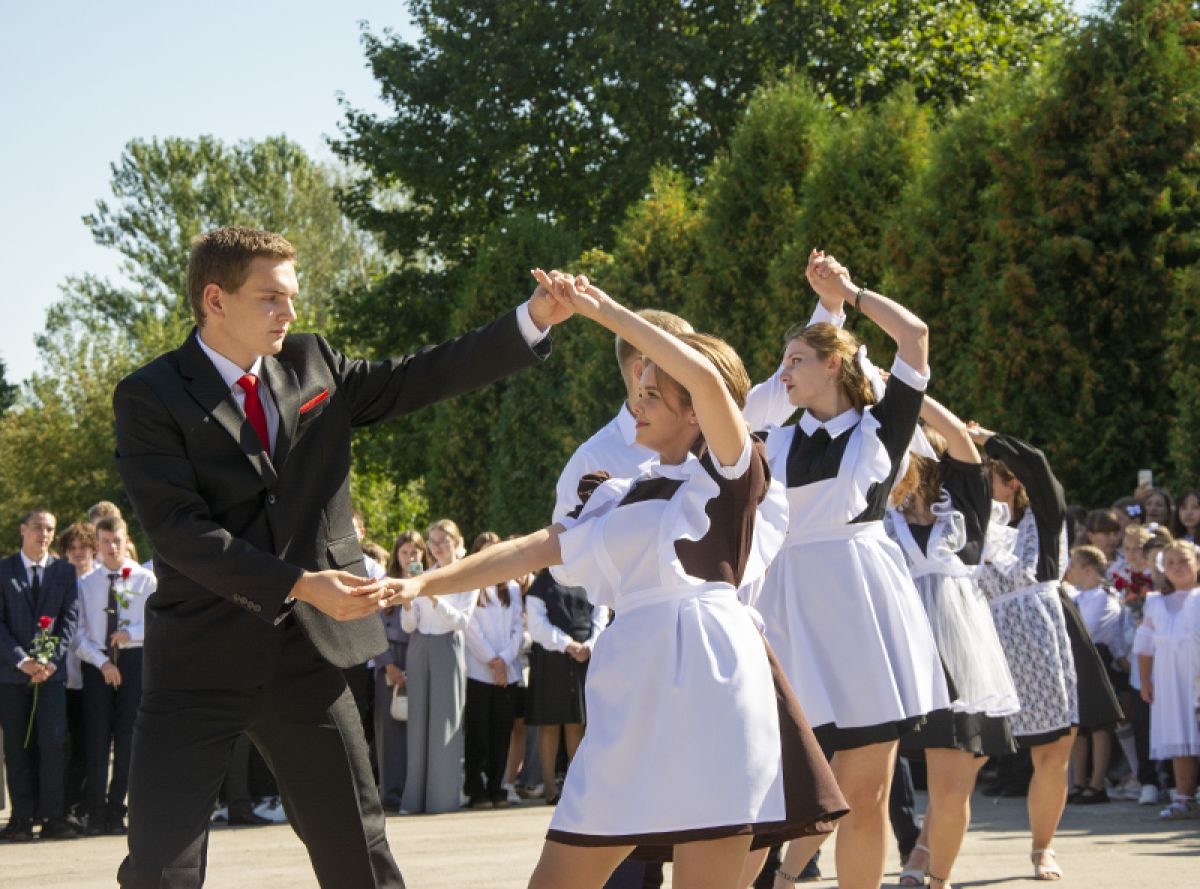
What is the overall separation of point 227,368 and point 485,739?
9.93 metres

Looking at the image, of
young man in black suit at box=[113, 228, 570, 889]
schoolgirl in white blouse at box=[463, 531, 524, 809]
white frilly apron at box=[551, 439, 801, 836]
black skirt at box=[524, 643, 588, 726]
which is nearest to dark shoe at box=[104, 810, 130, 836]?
schoolgirl in white blouse at box=[463, 531, 524, 809]

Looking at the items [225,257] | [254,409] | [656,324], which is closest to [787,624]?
[656,324]

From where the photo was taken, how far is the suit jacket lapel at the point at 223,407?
14.9ft

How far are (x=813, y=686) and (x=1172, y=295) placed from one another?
38.3ft

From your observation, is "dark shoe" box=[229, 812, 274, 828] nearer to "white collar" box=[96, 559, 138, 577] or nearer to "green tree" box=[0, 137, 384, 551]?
"white collar" box=[96, 559, 138, 577]

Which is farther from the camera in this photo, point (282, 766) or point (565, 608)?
point (565, 608)

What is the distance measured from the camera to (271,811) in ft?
43.4

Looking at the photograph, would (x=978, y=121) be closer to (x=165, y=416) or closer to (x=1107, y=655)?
(x=1107, y=655)

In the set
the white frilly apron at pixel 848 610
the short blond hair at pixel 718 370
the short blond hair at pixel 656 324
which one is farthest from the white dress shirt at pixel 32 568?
the short blond hair at pixel 718 370

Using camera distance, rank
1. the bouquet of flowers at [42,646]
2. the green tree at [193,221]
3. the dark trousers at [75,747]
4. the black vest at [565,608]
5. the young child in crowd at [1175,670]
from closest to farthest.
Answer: the young child in crowd at [1175,670] < the bouquet of flowers at [42,646] < the dark trousers at [75,747] < the black vest at [565,608] < the green tree at [193,221]

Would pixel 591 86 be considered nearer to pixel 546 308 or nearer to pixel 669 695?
pixel 546 308

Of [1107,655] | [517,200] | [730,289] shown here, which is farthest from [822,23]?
[1107,655]

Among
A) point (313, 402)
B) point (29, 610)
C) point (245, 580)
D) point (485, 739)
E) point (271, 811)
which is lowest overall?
point (271, 811)

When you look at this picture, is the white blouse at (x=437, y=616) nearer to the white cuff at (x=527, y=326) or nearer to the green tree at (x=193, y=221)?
the white cuff at (x=527, y=326)
